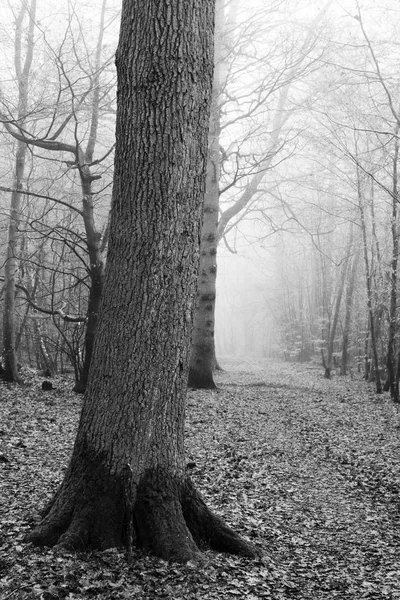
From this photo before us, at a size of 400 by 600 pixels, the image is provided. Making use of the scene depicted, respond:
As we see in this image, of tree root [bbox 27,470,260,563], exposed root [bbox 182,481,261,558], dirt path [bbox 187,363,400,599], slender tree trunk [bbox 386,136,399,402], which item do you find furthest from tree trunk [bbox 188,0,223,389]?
tree root [bbox 27,470,260,563]

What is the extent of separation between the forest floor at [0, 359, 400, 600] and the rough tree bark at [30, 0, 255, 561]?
27cm

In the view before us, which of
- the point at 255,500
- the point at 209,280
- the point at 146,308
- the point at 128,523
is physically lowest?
the point at 255,500

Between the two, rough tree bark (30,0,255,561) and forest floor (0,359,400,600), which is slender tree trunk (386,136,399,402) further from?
rough tree bark (30,0,255,561)

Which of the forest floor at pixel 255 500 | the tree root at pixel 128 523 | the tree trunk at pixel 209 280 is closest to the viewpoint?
the forest floor at pixel 255 500

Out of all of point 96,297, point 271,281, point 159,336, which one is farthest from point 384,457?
point 271,281

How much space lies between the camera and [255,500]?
5.19m

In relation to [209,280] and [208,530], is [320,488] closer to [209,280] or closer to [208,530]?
[208,530]

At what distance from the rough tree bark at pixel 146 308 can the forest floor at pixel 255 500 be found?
268 mm

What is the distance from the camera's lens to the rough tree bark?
11.2 feet

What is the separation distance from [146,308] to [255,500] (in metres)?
2.70

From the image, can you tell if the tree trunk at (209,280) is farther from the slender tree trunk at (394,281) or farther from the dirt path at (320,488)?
the slender tree trunk at (394,281)

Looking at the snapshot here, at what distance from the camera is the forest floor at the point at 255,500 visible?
3148mm

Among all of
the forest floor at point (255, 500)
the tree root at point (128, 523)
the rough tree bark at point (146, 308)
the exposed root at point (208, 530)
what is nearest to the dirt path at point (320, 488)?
the forest floor at point (255, 500)

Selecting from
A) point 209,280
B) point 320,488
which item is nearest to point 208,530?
point 320,488
